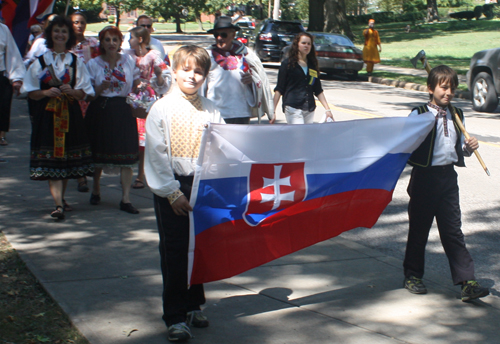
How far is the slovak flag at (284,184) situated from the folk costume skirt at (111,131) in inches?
111

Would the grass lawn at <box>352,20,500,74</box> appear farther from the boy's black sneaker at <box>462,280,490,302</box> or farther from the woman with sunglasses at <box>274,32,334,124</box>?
the boy's black sneaker at <box>462,280,490,302</box>

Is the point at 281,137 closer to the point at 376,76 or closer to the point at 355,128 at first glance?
the point at 355,128

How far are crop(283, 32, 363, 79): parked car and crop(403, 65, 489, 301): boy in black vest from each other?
650 inches

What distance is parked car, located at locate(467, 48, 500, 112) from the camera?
13.9 metres

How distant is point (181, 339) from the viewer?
11.8 ft

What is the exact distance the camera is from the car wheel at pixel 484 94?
548 inches

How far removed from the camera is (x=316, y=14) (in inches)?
1347

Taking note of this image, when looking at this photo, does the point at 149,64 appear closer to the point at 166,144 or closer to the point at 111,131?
the point at 111,131

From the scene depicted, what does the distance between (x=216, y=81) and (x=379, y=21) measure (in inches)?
2437

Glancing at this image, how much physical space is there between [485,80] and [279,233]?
1168 centimetres

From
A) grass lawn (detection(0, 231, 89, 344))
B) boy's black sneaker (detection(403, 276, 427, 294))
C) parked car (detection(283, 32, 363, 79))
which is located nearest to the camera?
grass lawn (detection(0, 231, 89, 344))

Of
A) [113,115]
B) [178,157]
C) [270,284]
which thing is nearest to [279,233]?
[270,284]

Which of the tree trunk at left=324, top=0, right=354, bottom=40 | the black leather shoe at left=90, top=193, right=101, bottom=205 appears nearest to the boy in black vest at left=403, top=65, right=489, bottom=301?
the black leather shoe at left=90, top=193, right=101, bottom=205

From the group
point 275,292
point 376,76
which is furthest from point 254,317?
point 376,76
